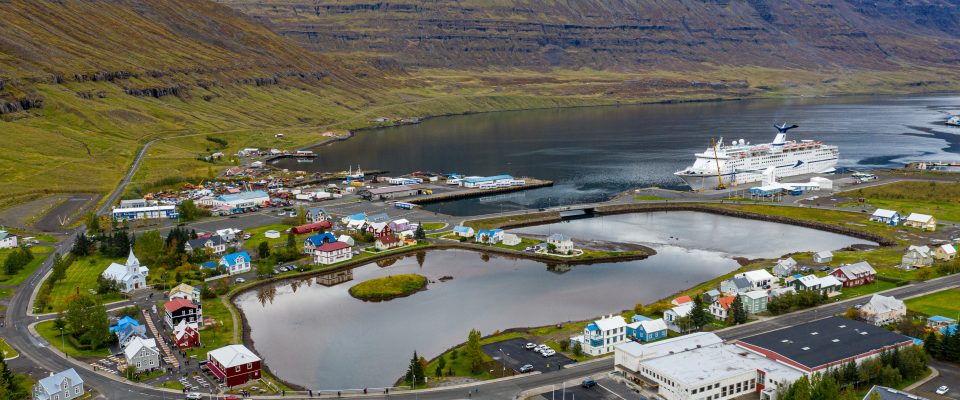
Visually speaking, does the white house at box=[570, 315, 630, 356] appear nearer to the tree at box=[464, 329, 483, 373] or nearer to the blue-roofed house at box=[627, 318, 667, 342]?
the blue-roofed house at box=[627, 318, 667, 342]

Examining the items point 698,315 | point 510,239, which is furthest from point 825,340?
point 510,239

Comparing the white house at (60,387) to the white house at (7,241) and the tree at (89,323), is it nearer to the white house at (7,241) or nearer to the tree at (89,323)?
the tree at (89,323)

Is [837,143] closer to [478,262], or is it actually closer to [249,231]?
[478,262]

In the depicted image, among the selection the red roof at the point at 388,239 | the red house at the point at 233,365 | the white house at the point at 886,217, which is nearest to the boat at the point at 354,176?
the red roof at the point at 388,239

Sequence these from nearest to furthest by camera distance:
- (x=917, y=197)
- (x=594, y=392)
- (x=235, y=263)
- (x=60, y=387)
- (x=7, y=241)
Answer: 1. (x=60, y=387)
2. (x=594, y=392)
3. (x=235, y=263)
4. (x=7, y=241)
5. (x=917, y=197)

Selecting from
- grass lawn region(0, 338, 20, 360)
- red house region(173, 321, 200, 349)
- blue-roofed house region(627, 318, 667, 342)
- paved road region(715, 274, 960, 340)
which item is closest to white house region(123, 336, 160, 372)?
red house region(173, 321, 200, 349)

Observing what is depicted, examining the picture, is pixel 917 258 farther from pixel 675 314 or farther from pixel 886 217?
pixel 675 314
